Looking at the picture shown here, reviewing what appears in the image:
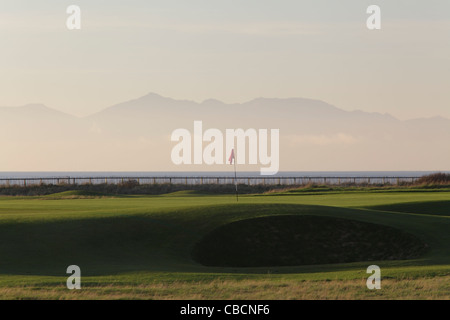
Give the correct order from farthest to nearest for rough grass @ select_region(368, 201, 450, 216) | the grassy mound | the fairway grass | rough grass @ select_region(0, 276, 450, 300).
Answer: rough grass @ select_region(368, 201, 450, 216), the grassy mound, the fairway grass, rough grass @ select_region(0, 276, 450, 300)

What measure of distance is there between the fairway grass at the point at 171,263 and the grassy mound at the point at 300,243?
89 cm

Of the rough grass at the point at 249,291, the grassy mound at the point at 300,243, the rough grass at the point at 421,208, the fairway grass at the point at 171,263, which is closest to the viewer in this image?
the rough grass at the point at 249,291

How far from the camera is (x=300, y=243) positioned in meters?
→ 38.2

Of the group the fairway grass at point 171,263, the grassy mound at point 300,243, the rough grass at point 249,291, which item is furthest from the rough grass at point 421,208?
the rough grass at point 249,291

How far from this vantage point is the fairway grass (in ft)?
78.2

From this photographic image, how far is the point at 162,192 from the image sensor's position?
107375 mm

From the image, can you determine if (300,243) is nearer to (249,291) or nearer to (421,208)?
(249,291)

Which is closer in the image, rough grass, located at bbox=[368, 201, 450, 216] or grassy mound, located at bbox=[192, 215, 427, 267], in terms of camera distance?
grassy mound, located at bbox=[192, 215, 427, 267]

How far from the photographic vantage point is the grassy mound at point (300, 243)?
119 ft

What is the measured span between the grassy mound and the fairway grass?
0.89 m

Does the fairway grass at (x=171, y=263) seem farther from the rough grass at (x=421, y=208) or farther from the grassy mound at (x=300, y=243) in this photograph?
the rough grass at (x=421, y=208)

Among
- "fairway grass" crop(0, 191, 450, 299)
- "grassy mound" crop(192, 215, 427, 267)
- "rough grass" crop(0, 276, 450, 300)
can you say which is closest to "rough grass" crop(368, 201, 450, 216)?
"fairway grass" crop(0, 191, 450, 299)

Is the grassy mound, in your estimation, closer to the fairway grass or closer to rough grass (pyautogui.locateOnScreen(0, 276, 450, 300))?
the fairway grass

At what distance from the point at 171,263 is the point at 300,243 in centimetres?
853
